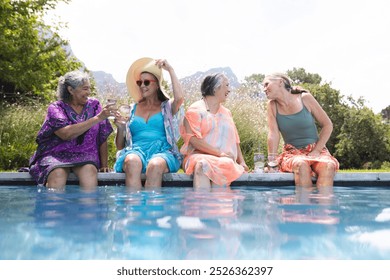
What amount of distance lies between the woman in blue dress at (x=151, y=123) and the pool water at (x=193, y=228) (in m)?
1.13

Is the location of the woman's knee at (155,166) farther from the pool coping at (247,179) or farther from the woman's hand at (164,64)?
the woman's hand at (164,64)

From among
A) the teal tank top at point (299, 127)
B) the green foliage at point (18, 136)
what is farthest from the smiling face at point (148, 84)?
the green foliage at point (18, 136)

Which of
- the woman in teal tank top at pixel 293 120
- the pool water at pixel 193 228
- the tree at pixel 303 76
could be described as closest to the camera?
the pool water at pixel 193 228

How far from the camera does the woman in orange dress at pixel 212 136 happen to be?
426 cm

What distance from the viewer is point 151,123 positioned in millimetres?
4605

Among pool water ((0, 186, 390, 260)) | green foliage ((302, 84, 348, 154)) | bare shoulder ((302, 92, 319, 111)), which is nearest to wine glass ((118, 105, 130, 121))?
pool water ((0, 186, 390, 260))

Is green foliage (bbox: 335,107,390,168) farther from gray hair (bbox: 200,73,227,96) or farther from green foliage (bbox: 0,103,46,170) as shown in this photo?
gray hair (bbox: 200,73,227,96)

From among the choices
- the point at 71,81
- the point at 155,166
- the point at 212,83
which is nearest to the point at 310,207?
the point at 155,166

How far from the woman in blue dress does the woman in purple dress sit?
0.79ft
